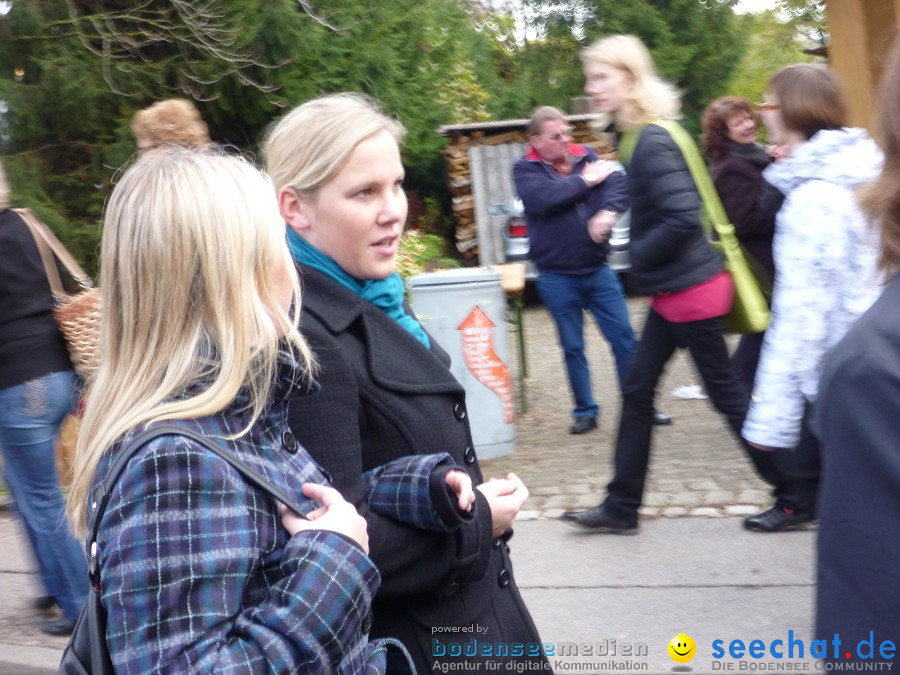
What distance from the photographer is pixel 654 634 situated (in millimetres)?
4078

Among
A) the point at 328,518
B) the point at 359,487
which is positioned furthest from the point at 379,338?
the point at 328,518

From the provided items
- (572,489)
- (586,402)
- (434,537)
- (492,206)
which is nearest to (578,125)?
(492,206)

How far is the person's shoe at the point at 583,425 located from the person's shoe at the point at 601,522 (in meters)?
1.91

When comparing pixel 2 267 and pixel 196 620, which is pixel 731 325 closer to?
pixel 2 267

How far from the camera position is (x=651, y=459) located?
632 centimetres

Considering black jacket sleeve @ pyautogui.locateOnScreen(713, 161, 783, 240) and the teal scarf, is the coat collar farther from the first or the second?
black jacket sleeve @ pyautogui.locateOnScreen(713, 161, 783, 240)

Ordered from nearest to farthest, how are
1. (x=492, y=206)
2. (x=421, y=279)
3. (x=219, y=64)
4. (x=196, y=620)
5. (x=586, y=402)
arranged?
(x=196, y=620) < (x=421, y=279) < (x=586, y=402) < (x=219, y=64) < (x=492, y=206)

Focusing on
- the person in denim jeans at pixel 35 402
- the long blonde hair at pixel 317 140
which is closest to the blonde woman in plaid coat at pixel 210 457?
the long blonde hair at pixel 317 140

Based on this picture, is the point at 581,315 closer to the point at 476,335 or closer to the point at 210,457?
the point at 476,335

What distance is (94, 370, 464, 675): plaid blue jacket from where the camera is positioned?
1499 millimetres

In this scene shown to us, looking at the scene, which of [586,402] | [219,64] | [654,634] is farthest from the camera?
[219,64]

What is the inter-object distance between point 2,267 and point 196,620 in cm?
319

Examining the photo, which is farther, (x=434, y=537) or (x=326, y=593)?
(x=434, y=537)

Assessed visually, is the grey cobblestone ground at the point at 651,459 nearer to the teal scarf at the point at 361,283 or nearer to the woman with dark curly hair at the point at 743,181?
the woman with dark curly hair at the point at 743,181
